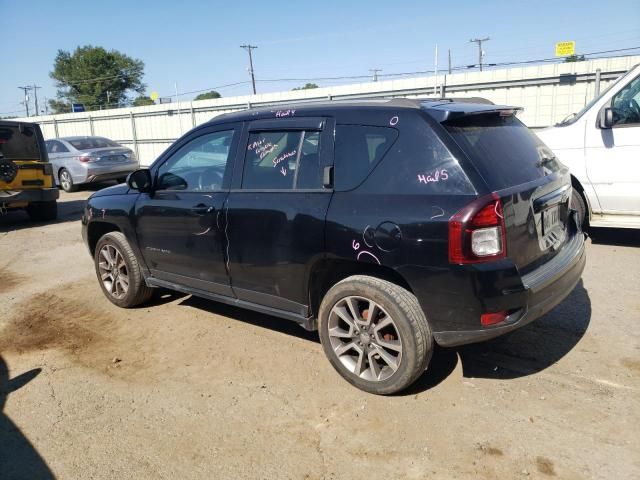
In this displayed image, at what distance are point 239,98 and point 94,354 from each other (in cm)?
1420

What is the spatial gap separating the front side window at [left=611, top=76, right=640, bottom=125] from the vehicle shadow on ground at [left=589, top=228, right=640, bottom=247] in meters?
1.52

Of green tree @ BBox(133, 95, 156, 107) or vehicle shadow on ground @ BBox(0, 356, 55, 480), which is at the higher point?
green tree @ BBox(133, 95, 156, 107)

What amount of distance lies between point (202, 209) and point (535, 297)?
2.46 metres

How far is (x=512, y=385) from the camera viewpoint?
3.32 meters

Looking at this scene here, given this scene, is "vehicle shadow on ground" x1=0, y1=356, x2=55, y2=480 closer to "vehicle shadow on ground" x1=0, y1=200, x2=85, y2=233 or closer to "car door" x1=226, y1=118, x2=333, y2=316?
"car door" x1=226, y1=118, x2=333, y2=316

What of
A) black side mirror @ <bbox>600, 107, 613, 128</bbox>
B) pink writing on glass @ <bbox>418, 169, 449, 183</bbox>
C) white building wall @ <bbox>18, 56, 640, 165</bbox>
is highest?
white building wall @ <bbox>18, 56, 640, 165</bbox>

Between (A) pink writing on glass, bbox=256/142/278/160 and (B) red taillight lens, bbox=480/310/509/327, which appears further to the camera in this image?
(A) pink writing on glass, bbox=256/142/278/160

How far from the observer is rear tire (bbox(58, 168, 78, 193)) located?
14.3 m

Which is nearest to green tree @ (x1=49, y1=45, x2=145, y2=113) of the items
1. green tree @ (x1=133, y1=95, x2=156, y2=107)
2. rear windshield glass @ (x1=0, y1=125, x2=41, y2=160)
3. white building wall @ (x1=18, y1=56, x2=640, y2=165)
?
green tree @ (x1=133, y1=95, x2=156, y2=107)

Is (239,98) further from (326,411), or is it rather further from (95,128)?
(326,411)

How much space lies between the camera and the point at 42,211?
10.2 meters

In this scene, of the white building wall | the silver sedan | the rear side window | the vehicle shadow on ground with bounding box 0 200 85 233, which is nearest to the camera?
the rear side window

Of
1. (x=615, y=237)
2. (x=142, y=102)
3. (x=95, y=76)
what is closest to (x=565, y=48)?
(x=615, y=237)

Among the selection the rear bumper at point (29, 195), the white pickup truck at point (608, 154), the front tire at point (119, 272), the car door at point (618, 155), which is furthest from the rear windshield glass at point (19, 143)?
the car door at point (618, 155)
